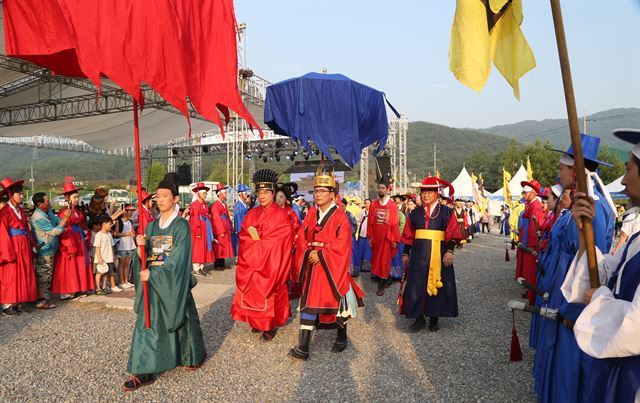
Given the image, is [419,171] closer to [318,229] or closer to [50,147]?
[50,147]

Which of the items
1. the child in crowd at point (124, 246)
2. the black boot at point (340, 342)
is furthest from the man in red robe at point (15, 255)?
the black boot at point (340, 342)

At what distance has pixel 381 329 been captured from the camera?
5.36 m

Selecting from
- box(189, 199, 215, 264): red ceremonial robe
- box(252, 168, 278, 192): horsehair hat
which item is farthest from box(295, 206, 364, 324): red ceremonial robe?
box(189, 199, 215, 264): red ceremonial robe

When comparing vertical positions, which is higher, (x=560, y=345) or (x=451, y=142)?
(x=451, y=142)

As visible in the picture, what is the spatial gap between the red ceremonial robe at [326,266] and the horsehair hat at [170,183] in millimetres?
1497

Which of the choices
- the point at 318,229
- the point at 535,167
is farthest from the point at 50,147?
the point at 535,167

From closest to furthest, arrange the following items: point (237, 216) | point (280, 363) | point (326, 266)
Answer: point (280, 363), point (326, 266), point (237, 216)

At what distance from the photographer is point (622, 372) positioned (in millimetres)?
1697

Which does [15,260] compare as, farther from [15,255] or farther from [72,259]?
[72,259]

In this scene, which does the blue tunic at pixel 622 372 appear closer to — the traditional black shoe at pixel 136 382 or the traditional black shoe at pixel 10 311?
the traditional black shoe at pixel 136 382

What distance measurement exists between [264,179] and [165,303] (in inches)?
78.3

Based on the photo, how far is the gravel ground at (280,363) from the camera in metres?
3.59

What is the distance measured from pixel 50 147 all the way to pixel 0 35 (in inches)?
731

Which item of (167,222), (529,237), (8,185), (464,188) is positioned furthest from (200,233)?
(464,188)
